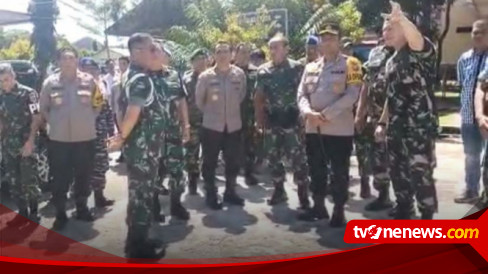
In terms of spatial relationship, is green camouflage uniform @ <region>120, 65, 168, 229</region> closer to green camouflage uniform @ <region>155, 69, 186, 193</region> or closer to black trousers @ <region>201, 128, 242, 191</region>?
green camouflage uniform @ <region>155, 69, 186, 193</region>

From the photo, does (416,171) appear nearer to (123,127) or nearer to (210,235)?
(210,235)

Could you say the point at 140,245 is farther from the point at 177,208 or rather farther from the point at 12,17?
the point at 12,17

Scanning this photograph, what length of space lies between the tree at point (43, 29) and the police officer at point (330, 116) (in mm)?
682

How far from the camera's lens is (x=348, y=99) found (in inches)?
59.5

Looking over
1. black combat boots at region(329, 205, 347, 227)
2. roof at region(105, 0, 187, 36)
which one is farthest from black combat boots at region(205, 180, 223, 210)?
roof at region(105, 0, 187, 36)

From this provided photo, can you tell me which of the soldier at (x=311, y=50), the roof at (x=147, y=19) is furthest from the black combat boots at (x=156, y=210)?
the soldier at (x=311, y=50)

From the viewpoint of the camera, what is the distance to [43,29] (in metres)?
1.34

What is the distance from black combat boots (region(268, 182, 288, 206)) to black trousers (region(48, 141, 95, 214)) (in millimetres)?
527

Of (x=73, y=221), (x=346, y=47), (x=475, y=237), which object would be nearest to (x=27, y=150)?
(x=73, y=221)

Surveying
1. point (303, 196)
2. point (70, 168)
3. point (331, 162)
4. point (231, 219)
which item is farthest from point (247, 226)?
point (70, 168)

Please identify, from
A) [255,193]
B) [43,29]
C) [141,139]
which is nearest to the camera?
[43,29]

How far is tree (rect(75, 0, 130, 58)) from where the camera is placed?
1361 millimetres

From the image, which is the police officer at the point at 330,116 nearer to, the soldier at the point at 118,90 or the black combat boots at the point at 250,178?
the black combat boots at the point at 250,178

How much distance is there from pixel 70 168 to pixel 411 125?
1000 millimetres
